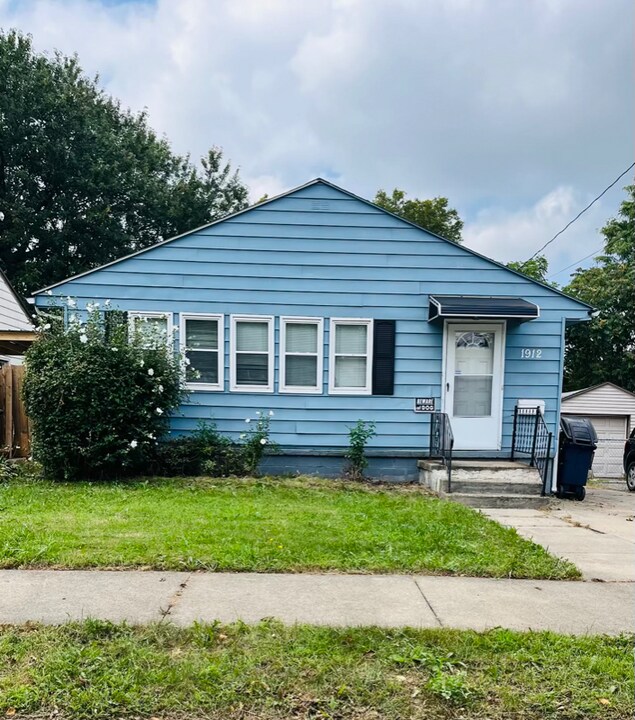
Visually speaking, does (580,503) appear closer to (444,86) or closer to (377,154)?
(444,86)

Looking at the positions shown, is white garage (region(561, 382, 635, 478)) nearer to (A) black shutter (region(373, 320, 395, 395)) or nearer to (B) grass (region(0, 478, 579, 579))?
(A) black shutter (region(373, 320, 395, 395))

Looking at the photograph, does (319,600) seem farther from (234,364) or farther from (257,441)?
(234,364)

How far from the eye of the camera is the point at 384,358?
8.16m

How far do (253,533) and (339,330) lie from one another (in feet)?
14.1

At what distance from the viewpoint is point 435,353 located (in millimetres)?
8211

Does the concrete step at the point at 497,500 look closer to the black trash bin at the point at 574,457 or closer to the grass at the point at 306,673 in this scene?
the black trash bin at the point at 574,457

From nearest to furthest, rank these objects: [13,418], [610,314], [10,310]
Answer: [13,418] → [10,310] → [610,314]

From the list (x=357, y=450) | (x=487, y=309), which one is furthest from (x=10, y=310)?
(x=487, y=309)

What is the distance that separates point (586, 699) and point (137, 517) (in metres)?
4.18

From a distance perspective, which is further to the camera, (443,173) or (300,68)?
(443,173)

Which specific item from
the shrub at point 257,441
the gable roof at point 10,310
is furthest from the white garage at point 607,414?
the gable roof at point 10,310

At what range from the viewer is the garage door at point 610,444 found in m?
16.4

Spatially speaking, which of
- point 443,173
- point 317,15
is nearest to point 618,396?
point 443,173

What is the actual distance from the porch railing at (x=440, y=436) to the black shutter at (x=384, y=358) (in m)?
0.83
